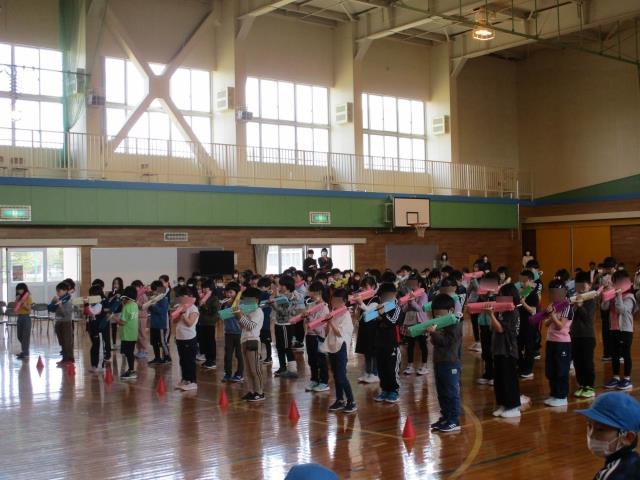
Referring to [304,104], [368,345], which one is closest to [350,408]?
[368,345]

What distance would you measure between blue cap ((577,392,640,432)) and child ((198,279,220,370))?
10997 mm

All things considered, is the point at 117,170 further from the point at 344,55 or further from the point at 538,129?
the point at 538,129

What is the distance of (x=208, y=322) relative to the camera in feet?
46.0

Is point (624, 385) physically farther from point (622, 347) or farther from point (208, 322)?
point (208, 322)

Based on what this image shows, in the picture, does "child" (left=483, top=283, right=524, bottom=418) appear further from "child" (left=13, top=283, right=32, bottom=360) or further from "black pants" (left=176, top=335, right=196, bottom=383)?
"child" (left=13, top=283, right=32, bottom=360)

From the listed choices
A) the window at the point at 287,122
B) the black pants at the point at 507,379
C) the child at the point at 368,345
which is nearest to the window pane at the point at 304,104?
the window at the point at 287,122

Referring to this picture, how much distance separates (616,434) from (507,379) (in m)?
6.40

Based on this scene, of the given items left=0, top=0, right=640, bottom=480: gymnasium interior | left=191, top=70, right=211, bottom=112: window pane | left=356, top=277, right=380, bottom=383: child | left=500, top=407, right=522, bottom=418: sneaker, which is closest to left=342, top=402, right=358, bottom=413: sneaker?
left=0, top=0, right=640, bottom=480: gymnasium interior

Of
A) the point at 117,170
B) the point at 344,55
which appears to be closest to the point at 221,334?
the point at 117,170

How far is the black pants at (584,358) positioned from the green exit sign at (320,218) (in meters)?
15.4

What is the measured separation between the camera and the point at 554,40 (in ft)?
86.7

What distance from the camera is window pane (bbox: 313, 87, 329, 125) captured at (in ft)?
94.3

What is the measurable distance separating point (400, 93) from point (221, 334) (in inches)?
569

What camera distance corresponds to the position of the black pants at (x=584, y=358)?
34.3 feet
